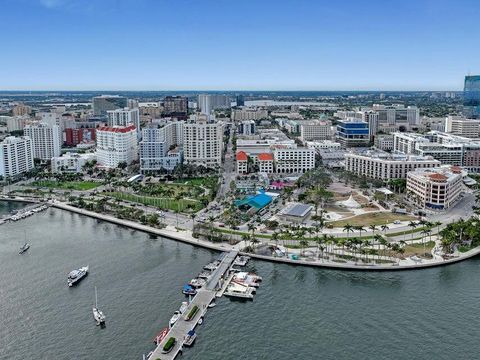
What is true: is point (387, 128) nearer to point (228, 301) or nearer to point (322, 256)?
point (322, 256)

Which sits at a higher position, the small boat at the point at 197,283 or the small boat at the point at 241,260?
the small boat at the point at 241,260

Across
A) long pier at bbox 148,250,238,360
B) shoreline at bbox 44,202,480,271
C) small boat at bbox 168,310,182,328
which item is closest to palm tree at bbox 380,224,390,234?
shoreline at bbox 44,202,480,271

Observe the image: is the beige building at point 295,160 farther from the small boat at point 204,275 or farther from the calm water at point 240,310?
the small boat at point 204,275

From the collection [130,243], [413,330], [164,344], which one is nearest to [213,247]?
[130,243]

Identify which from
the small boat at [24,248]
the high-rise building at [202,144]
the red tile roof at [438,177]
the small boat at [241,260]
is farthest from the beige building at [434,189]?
the small boat at [24,248]

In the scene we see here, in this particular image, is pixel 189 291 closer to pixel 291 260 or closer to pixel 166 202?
pixel 291 260

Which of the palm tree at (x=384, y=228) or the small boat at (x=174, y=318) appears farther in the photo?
the palm tree at (x=384, y=228)

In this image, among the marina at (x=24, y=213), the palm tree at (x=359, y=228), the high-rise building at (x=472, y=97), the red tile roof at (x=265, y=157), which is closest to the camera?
the palm tree at (x=359, y=228)

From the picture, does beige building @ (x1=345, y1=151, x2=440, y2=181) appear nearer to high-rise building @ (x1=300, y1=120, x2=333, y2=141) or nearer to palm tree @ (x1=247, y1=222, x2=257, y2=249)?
palm tree @ (x1=247, y1=222, x2=257, y2=249)
